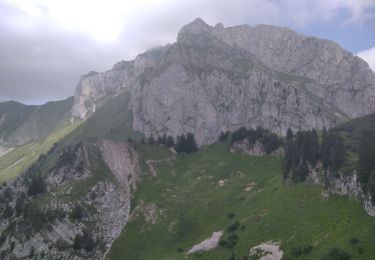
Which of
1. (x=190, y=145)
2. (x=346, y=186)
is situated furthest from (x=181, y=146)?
(x=346, y=186)

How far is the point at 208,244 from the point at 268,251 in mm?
19537

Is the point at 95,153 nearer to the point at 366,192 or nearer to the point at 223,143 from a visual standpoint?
the point at 223,143

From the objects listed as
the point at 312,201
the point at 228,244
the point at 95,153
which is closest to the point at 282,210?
the point at 312,201

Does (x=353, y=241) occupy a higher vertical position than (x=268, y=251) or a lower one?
higher

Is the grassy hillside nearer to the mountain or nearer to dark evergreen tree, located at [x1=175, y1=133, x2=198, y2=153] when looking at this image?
the mountain

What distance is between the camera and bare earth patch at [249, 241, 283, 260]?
84.0 m

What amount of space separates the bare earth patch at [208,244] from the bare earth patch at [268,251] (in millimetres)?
13156

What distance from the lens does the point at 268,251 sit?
8662 centimetres

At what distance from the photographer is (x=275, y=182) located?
420 feet

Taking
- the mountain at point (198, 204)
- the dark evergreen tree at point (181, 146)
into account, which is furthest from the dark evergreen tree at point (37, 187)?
the dark evergreen tree at point (181, 146)

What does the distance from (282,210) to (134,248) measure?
3719 centimetres

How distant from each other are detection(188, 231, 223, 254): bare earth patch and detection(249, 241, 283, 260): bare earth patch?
13.2 metres

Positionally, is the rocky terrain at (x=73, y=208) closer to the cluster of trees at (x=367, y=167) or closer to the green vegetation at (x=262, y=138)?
the green vegetation at (x=262, y=138)

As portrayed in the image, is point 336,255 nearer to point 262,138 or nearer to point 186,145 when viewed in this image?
point 262,138
